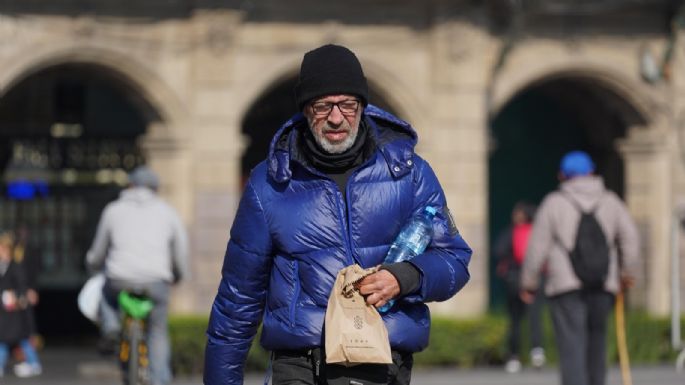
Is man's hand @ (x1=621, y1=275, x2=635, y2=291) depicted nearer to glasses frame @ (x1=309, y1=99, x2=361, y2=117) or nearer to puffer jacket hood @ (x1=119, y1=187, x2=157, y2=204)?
puffer jacket hood @ (x1=119, y1=187, x2=157, y2=204)

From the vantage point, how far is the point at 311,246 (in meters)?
5.95

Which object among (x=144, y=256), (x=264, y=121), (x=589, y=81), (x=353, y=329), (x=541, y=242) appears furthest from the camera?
(x=264, y=121)

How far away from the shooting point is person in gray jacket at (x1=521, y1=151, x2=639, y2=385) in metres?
11.5

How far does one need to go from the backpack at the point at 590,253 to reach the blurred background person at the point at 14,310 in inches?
328

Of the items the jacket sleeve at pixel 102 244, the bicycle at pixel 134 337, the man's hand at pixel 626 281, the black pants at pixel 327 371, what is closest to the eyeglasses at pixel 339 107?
the black pants at pixel 327 371

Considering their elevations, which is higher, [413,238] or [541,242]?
[413,238]

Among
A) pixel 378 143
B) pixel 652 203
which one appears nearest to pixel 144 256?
pixel 378 143

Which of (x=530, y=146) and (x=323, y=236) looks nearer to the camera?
(x=323, y=236)

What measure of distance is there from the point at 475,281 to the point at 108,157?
5.03m

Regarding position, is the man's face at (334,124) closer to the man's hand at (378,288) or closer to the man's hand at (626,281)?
the man's hand at (378,288)

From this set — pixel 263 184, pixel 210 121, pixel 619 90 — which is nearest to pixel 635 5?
pixel 619 90

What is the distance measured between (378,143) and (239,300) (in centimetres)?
70

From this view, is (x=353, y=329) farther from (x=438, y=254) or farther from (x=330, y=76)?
(x=330, y=76)

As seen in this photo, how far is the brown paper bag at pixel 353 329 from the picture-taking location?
5629 millimetres
